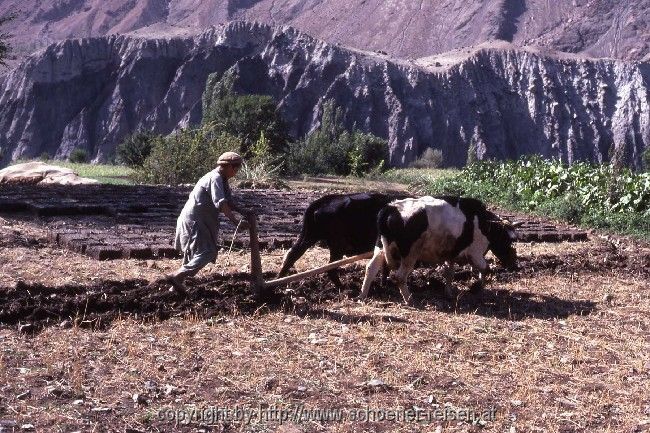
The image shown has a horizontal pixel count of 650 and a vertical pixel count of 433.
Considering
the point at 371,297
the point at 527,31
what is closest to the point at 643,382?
the point at 371,297

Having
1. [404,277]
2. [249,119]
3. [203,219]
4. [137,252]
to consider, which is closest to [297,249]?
[404,277]

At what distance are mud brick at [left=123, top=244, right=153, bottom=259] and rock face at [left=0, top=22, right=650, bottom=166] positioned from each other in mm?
46564

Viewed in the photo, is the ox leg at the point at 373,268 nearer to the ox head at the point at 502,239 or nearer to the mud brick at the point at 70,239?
the ox head at the point at 502,239

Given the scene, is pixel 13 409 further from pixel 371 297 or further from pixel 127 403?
pixel 371 297

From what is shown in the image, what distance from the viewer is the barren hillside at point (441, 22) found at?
65.1 m

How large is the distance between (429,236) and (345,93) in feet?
166

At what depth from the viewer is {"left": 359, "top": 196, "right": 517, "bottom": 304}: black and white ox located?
819cm

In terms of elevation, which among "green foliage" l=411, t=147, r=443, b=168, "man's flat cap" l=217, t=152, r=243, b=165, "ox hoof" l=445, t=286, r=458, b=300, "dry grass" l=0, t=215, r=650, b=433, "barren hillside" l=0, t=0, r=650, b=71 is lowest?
"dry grass" l=0, t=215, r=650, b=433

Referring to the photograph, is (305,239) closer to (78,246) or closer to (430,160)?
(78,246)

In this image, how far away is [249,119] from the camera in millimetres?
37812

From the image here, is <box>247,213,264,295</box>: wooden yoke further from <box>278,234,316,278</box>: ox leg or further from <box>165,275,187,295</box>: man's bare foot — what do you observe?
<box>278,234,316,278</box>: ox leg

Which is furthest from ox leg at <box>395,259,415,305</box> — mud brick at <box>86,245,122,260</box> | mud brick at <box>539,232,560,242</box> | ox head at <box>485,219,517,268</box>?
mud brick at <box>539,232,560,242</box>

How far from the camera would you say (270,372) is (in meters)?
5.88

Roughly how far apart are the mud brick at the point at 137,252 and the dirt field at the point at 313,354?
593mm
